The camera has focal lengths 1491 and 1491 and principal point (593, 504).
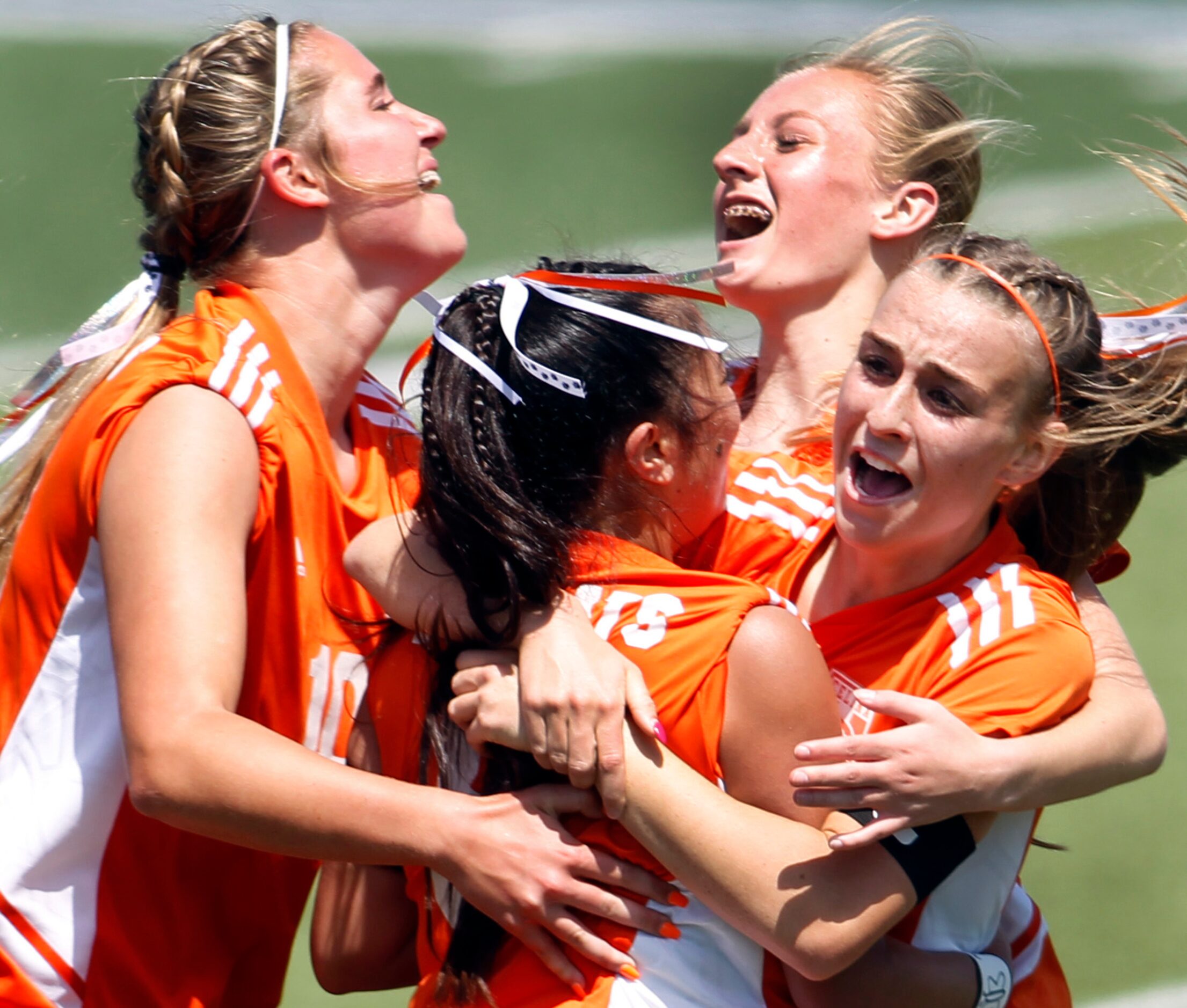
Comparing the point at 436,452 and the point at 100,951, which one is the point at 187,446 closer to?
the point at 436,452

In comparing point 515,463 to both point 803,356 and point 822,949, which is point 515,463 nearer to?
point 822,949

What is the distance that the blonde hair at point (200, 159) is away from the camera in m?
2.85

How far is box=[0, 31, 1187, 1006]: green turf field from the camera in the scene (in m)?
5.63

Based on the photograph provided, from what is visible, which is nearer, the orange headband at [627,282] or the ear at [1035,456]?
the orange headband at [627,282]

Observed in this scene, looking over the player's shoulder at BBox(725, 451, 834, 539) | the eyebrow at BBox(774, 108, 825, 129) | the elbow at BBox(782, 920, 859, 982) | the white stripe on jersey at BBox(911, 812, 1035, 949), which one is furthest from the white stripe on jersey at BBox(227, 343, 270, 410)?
the eyebrow at BBox(774, 108, 825, 129)

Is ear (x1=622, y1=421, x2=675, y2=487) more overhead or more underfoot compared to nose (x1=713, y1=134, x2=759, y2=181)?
more underfoot

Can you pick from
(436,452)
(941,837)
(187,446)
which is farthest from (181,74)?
(941,837)

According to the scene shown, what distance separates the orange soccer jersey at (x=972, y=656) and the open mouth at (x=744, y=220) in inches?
36.5

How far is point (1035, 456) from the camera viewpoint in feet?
8.49

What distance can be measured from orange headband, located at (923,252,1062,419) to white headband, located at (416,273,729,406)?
19.0 inches

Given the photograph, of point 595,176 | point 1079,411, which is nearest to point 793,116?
point 1079,411

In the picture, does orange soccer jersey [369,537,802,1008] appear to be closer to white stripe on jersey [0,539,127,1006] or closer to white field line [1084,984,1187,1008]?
white stripe on jersey [0,539,127,1006]

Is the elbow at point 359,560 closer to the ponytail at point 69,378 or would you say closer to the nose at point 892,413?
the ponytail at point 69,378

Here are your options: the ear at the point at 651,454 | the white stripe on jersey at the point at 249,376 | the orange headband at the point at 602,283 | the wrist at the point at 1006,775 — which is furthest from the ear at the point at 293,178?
the wrist at the point at 1006,775
